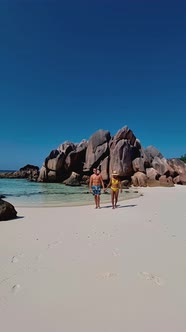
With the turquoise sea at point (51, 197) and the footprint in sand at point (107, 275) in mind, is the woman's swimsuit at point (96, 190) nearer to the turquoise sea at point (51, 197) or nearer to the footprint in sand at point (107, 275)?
the turquoise sea at point (51, 197)

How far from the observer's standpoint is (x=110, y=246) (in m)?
5.29

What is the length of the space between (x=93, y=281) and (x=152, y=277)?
933mm

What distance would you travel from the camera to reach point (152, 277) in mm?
3680

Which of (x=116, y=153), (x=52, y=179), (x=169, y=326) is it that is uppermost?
(x=116, y=153)

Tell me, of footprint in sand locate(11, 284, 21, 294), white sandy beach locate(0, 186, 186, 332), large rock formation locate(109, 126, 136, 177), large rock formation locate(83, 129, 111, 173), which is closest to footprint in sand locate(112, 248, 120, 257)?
white sandy beach locate(0, 186, 186, 332)

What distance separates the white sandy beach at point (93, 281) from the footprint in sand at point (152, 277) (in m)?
0.02

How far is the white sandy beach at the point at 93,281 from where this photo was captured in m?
2.65

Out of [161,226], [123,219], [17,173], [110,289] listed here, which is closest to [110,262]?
[110,289]

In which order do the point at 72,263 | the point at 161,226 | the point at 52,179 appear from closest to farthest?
the point at 72,263, the point at 161,226, the point at 52,179

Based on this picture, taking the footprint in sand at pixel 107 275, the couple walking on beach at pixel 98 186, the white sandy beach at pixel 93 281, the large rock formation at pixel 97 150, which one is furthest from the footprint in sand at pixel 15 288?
the large rock formation at pixel 97 150

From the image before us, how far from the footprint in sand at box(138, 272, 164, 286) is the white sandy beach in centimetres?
2

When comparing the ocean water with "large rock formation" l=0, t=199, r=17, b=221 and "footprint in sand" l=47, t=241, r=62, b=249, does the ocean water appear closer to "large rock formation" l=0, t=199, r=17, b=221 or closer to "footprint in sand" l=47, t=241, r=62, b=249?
"large rock formation" l=0, t=199, r=17, b=221

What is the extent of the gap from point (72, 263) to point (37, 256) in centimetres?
80

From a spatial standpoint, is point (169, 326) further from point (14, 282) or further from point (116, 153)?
point (116, 153)
